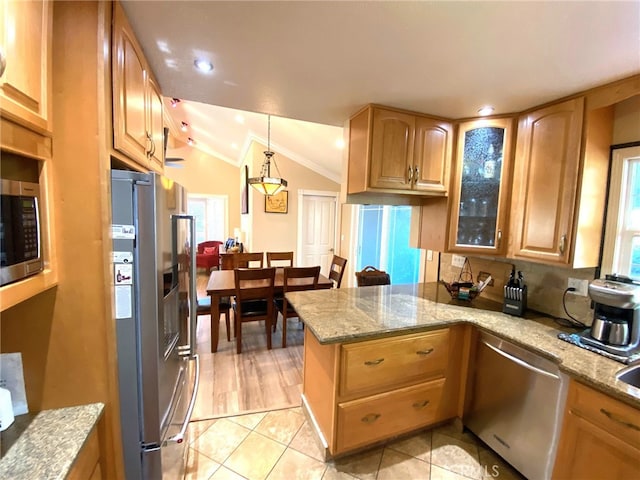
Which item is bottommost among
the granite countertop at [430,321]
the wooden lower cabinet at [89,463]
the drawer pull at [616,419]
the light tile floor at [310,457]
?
the light tile floor at [310,457]

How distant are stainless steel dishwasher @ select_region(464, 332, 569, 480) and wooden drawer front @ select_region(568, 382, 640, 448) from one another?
6cm

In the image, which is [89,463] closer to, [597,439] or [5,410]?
[5,410]

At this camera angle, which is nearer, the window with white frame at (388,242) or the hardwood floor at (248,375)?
the hardwood floor at (248,375)

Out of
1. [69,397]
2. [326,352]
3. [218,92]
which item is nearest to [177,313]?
[69,397]

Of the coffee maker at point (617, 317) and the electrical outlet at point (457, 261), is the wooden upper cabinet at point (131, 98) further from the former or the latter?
the electrical outlet at point (457, 261)

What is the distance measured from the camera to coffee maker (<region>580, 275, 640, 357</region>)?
133 centimetres

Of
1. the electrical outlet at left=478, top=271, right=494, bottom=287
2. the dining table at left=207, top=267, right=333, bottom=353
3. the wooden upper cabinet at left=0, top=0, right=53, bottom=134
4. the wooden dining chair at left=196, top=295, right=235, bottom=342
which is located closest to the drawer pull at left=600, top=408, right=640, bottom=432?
the electrical outlet at left=478, top=271, right=494, bottom=287

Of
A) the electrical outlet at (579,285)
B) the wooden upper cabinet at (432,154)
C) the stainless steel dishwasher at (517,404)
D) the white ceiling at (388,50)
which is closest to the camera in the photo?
the white ceiling at (388,50)

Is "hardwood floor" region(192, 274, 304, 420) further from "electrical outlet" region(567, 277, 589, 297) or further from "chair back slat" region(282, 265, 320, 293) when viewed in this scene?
"electrical outlet" region(567, 277, 589, 297)

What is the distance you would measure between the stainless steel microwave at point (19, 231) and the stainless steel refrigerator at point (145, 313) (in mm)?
202

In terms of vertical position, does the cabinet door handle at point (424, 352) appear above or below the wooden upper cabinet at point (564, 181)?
below

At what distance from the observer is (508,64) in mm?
1312

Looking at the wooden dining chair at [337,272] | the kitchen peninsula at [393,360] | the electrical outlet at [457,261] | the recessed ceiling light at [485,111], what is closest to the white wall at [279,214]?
the wooden dining chair at [337,272]

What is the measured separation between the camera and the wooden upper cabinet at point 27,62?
0.69 metres
